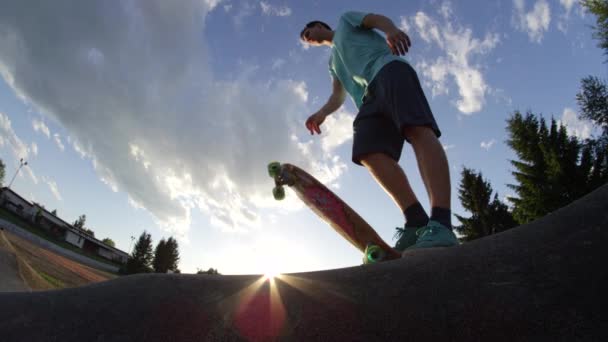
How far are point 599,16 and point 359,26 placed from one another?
19.3 metres

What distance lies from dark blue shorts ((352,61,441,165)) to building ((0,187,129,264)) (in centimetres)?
5371

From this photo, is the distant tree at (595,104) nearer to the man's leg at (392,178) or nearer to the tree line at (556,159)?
the tree line at (556,159)

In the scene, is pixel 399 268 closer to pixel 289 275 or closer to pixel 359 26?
pixel 289 275

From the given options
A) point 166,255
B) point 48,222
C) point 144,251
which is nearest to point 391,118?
point 144,251

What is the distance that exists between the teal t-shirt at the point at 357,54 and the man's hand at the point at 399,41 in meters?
0.05

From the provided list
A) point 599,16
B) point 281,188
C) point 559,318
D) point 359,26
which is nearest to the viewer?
point 559,318

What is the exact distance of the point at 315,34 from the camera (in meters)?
3.07

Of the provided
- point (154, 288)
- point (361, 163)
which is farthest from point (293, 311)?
point (361, 163)

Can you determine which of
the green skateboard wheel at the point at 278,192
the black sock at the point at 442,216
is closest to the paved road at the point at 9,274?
the green skateboard wheel at the point at 278,192

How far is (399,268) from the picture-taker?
948mm

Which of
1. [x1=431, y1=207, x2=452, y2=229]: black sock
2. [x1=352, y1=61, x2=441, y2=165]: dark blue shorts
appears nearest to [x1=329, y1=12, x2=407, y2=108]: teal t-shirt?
[x1=352, y1=61, x2=441, y2=165]: dark blue shorts

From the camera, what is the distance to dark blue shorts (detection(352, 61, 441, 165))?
6.45ft

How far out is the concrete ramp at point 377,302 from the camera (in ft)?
2.18

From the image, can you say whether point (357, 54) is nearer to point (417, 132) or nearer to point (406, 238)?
point (417, 132)
